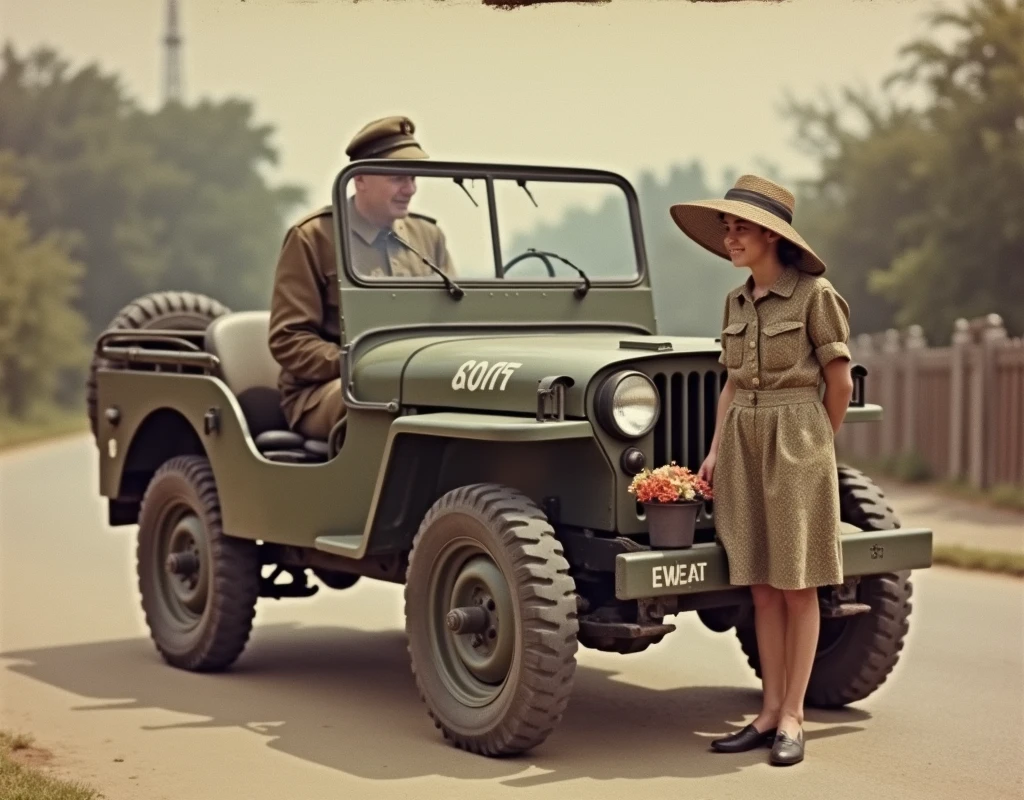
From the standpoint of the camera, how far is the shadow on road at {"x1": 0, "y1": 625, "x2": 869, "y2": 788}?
6.79 meters

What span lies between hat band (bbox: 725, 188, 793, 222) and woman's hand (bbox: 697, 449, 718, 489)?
34.8 inches

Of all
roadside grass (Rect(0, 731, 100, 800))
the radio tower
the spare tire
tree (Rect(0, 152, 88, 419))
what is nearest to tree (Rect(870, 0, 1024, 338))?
the spare tire

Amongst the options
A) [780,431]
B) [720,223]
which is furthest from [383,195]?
[780,431]

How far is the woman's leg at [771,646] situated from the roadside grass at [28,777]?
2.41 m

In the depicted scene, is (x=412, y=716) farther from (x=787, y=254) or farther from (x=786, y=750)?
(x=787, y=254)

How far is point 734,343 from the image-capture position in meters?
6.84

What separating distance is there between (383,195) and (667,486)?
2464 millimetres

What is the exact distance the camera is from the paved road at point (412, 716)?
6.52 meters

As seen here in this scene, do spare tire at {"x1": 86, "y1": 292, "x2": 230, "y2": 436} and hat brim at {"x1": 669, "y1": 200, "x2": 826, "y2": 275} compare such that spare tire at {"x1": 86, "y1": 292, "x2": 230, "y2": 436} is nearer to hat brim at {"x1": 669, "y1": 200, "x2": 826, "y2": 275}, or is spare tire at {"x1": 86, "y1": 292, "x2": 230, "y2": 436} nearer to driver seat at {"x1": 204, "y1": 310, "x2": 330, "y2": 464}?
driver seat at {"x1": 204, "y1": 310, "x2": 330, "y2": 464}

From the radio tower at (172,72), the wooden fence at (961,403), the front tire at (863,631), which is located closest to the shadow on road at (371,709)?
the front tire at (863,631)

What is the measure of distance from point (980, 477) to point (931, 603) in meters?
7.36

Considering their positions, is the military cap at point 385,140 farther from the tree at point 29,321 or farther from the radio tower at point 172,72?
the radio tower at point 172,72

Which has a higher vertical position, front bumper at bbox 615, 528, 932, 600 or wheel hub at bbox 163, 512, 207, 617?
front bumper at bbox 615, 528, 932, 600

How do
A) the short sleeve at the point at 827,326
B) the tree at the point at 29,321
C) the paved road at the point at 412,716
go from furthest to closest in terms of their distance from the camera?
the tree at the point at 29,321, the short sleeve at the point at 827,326, the paved road at the point at 412,716
